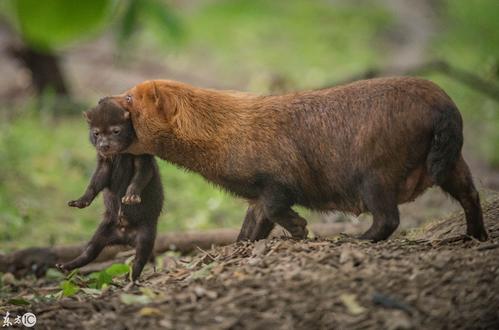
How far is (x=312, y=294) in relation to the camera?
4.76 m

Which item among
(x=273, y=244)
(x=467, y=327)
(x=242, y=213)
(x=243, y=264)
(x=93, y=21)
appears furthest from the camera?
(x=242, y=213)

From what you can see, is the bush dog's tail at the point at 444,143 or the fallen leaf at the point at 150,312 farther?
the bush dog's tail at the point at 444,143

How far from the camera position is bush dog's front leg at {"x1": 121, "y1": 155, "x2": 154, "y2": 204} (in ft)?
21.4

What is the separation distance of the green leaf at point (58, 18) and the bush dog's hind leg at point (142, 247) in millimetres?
4848

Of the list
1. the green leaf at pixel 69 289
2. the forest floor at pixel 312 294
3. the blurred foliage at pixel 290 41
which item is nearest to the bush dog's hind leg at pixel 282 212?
the forest floor at pixel 312 294

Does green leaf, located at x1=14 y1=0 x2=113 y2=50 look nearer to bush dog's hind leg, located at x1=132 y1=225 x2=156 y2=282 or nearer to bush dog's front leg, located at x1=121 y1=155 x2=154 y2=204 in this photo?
bush dog's front leg, located at x1=121 y1=155 x2=154 y2=204

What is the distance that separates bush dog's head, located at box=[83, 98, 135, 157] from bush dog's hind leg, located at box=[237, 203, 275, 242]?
3.86 feet

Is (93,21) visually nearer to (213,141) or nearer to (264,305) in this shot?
(264,305)

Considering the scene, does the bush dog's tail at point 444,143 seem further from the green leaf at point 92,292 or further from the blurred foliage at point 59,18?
the blurred foliage at point 59,18

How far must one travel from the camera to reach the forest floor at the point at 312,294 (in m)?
4.54

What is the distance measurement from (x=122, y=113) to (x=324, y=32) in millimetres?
17879

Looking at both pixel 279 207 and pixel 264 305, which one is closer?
pixel 264 305

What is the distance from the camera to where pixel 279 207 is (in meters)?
6.39

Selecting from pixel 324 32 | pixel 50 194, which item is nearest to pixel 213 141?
pixel 50 194
